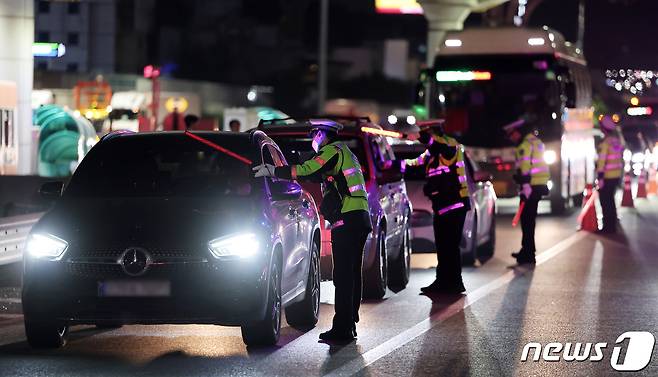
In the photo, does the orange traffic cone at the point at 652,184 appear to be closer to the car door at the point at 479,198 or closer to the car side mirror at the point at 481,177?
the car door at the point at 479,198

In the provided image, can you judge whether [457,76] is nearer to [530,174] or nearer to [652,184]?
[530,174]

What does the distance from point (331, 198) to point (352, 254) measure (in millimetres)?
447

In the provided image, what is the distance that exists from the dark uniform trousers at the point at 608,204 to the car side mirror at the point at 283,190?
15907mm

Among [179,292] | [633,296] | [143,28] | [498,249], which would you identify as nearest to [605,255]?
[498,249]

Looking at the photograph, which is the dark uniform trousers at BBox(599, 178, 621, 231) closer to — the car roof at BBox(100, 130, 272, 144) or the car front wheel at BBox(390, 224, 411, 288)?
the car front wheel at BBox(390, 224, 411, 288)

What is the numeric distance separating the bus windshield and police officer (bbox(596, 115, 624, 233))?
463 centimetres

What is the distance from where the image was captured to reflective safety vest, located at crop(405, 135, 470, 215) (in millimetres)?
16688

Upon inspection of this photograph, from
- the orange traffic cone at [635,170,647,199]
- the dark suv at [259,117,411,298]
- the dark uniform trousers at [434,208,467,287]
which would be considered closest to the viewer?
the dark suv at [259,117,411,298]

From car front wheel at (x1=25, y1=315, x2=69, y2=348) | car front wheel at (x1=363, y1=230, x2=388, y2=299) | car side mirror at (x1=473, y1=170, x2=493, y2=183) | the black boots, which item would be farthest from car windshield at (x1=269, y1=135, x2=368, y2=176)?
car front wheel at (x1=25, y1=315, x2=69, y2=348)

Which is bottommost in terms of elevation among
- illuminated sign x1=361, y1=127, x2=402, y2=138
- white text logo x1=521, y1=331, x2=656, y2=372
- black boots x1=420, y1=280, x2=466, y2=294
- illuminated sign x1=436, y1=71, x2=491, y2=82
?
black boots x1=420, y1=280, x2=466, y2=294

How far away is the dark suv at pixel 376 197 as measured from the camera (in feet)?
50.4

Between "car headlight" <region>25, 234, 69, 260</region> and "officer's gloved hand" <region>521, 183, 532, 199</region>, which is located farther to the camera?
"officer's gloved hand" <region>521, 183, 532, 199</region>

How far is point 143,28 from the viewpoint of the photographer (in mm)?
129125

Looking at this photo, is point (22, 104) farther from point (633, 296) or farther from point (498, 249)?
point (633, 296)
